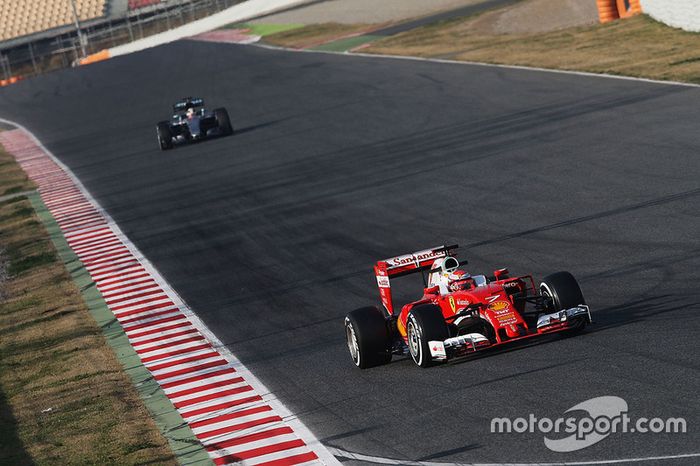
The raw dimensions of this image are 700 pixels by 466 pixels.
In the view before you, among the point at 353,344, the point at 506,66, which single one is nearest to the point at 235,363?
the point at 353,344

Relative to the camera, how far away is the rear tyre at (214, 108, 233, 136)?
38.4 m

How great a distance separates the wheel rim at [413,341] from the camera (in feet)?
42.8

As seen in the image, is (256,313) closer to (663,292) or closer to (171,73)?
(663,292)

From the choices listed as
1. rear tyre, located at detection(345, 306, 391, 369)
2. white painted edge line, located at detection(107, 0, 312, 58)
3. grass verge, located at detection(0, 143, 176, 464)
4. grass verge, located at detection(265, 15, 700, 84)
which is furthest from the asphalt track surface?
white painted edge line, located at detection(107, 0, 312, 58)

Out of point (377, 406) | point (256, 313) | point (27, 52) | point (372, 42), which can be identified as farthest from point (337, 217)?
point (27, 52)

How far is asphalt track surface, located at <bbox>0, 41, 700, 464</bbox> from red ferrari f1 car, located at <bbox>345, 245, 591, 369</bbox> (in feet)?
0.94

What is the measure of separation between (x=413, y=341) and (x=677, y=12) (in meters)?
32.2

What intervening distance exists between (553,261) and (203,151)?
20486mm

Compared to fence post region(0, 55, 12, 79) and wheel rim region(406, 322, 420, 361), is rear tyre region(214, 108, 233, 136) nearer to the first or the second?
wheel rim region(406, 322, 420, 361)

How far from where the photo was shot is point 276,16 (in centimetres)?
8262

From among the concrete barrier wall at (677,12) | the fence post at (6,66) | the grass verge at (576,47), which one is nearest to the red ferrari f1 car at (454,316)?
the grass verge at (576,47)

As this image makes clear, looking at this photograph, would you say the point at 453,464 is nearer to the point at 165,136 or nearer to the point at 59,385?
the point at 59,385

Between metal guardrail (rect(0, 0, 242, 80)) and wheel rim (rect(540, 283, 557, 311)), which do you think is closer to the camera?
wheel rim (rect(540, 283, 557, 311))

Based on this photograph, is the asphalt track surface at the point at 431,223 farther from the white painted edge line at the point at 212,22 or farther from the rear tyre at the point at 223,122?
the white painted edge line at the point at 212,22
